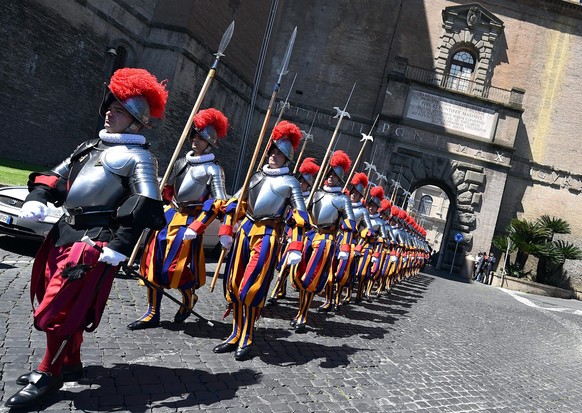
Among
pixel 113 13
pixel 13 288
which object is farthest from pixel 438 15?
pixel 13 288

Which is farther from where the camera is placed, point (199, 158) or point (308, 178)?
point (308, 178)

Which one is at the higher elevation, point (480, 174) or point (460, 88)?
point (460, 88)

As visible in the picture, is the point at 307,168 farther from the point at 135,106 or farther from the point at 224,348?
the point at 135,106

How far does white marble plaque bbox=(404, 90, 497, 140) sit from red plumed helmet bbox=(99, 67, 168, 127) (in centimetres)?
2259

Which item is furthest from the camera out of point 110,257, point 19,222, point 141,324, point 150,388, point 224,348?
point 19,222

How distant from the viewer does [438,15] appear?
2788 cm

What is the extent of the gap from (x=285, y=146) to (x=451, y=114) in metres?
21.7

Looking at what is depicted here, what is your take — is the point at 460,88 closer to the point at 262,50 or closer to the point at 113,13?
the point at 262,50

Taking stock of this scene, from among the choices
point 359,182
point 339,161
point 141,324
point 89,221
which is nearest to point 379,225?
point 359,182

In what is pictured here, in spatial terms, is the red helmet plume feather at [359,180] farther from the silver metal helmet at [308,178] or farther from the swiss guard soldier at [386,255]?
the swiss guard soldier at [386,255]

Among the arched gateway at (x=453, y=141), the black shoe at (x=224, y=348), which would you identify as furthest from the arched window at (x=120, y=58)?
the black shoe at (x=224, y=348)

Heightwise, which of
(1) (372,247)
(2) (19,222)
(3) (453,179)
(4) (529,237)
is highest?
(3) (453,179)

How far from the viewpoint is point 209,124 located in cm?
531

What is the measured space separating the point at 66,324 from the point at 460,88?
28064 mm
